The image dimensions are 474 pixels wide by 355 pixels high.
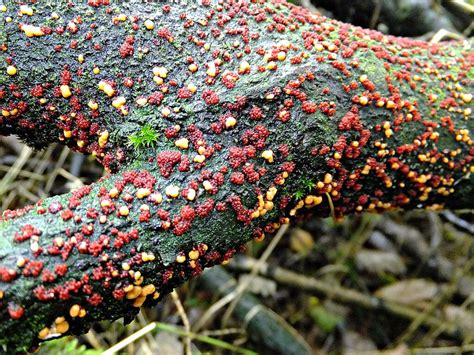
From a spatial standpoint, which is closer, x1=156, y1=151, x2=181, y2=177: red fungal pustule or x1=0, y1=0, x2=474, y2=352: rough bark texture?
x1=0, y1=0, x2=474, y2=352: rough bark texture

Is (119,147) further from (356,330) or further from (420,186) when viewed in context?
(356,330)

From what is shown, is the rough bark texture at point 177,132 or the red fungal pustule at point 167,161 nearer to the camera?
the rough bark texture at point 177,132

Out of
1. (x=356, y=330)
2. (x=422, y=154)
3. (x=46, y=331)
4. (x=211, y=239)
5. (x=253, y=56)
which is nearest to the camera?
(x=46, y=331)

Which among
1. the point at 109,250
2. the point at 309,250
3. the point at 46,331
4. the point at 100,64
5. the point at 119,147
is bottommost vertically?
the point at 309,250

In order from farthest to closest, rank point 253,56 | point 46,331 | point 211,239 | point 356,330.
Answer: point 356,330 → point 253,56 → point 211,239 → point 46,331

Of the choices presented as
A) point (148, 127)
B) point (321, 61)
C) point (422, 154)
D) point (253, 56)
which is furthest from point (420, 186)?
point (148, 127)

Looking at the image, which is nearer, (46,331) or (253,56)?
(46,331)

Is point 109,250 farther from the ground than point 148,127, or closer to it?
closer to it
